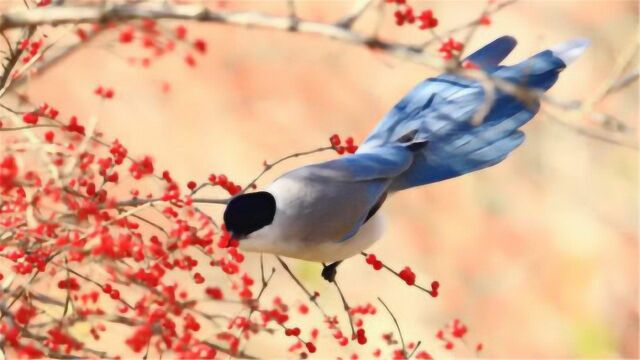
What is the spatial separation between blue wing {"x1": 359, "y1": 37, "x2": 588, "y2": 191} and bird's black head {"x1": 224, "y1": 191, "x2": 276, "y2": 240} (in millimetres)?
293

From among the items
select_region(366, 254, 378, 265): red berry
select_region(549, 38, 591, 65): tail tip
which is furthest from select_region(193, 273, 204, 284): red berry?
select_region(549, 38, 591, 65): tail tip

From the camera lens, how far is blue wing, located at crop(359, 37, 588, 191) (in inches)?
60.1

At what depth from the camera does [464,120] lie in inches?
62.6

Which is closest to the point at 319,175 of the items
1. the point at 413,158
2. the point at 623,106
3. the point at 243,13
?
the point at 413,158

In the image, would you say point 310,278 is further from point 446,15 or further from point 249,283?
point 249,283

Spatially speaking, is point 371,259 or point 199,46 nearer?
point 199,46

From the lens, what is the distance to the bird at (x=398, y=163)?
4.78 feet

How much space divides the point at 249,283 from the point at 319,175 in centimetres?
33

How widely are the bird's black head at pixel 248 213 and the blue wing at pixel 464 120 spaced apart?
0.29 meters

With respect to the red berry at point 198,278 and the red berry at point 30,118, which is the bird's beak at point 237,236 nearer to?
the red berry at point 198,278

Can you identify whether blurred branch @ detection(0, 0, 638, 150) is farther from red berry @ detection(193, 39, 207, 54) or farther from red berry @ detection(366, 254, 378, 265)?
red berry @ detection(366, 254, 378, 265)

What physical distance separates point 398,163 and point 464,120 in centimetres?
15

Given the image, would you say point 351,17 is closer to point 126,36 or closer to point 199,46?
point 199,46

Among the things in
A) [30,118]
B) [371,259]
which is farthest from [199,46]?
[371,259]
